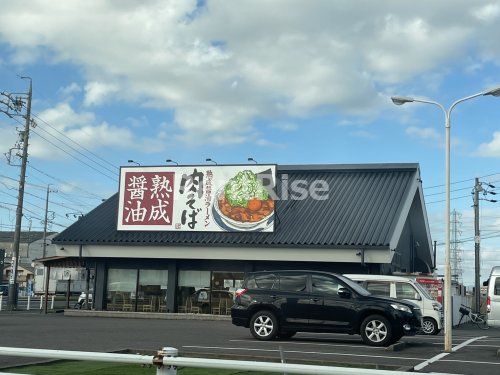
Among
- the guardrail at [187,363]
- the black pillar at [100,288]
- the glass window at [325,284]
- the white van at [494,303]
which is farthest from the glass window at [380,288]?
the guardrail at [187,363]

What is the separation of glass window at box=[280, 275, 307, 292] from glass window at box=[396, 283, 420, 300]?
5.73 m

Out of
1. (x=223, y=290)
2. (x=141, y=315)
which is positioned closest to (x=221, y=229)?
(x=223, y=290)

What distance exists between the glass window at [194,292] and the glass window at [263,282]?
42.8 ft

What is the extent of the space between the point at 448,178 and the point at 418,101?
2.41 metres

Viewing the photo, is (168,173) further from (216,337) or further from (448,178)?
(448,178)

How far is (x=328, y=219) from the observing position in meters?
29.1

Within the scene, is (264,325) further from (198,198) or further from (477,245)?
(477,245)

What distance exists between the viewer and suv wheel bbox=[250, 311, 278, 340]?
643 inches

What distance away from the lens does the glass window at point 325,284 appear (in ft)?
53.2

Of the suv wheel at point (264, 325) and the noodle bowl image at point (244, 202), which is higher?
the noodle bowl image at point (244, 202)

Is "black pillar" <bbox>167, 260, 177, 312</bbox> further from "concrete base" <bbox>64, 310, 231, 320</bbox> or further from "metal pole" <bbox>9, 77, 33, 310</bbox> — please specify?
"metal pole" <bbox>9, 77, 33, 310</bbox>

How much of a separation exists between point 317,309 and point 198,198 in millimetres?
14962

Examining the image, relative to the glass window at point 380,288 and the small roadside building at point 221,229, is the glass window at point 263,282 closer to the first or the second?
the glass window at point 380,288

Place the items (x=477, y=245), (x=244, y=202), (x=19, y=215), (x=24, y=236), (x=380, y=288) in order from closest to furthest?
1. (x=380, y=288)
2. (x=244, y=202)
3. (x=19, y=215)
4. (x=477, y=245)
5. (x=24, y=236)
